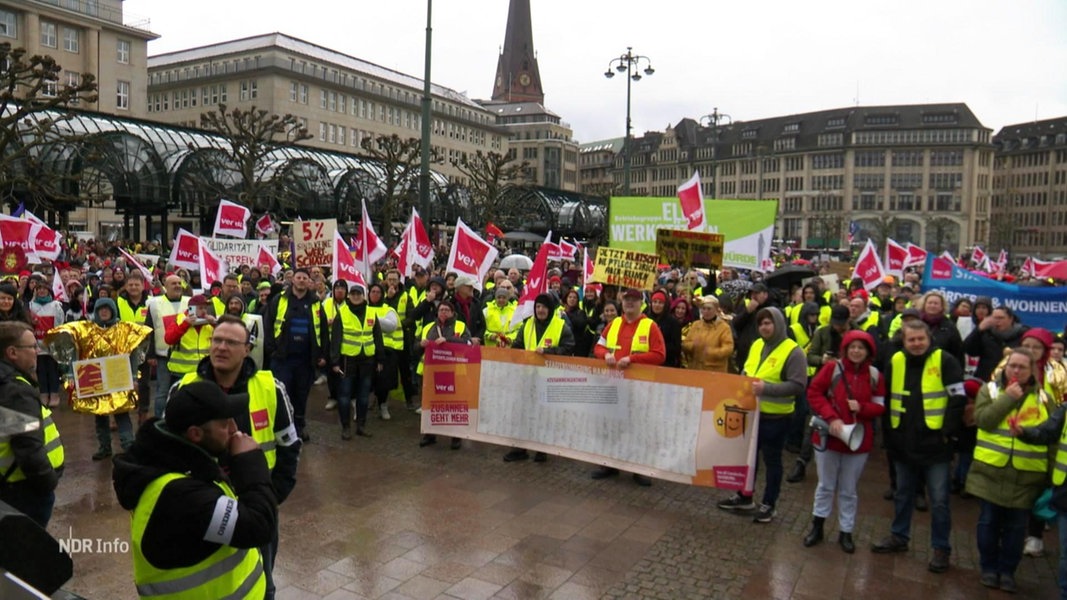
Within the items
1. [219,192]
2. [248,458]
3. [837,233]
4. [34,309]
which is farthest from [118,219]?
[837,233]

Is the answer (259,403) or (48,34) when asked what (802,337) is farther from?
(48,34)

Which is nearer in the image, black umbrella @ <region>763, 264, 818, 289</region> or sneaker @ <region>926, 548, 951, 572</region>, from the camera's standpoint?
sneaker @ <region>926, 548, 951, 572</region>

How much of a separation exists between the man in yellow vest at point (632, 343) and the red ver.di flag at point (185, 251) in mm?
7647

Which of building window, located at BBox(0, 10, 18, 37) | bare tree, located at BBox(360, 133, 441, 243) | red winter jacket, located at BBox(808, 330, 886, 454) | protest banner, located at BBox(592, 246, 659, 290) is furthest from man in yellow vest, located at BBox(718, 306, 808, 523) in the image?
building window, located at BBox(0, 10, 18, 37)

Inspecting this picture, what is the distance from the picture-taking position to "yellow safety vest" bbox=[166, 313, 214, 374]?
25.2 feet

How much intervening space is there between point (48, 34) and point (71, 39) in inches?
74.3

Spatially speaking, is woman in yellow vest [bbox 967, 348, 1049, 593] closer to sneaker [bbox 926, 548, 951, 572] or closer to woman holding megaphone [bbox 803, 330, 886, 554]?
sneaker [bbox 926, 548, 951, 572]

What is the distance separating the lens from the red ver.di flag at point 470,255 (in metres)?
11.5

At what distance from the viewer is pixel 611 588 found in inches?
207

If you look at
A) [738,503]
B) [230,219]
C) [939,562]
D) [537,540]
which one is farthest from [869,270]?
[230,219]

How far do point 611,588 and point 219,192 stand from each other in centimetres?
3140

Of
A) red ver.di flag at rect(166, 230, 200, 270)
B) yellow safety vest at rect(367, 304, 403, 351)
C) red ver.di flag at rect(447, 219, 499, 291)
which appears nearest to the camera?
yellow safety vest at rect(367, 304, 403, 351)

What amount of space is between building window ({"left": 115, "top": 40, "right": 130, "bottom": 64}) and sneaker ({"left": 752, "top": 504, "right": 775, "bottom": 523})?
258 ft

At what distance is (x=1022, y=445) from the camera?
5191 millimetres
